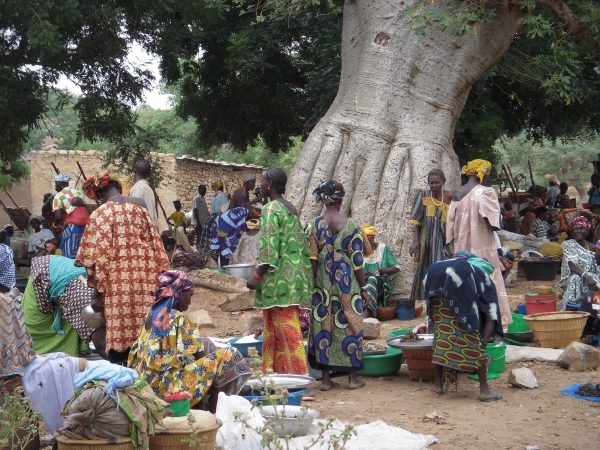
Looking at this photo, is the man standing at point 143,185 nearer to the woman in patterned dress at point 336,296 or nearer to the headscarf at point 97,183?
the headscarf at point 97,183

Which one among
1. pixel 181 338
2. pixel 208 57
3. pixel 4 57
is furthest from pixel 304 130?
pixel 181 338

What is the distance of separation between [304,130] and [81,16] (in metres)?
6.25

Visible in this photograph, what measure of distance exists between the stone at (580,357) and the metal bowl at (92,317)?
3.42 meters

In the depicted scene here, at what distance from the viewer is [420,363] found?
6.72 m

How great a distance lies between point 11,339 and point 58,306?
2096 mm

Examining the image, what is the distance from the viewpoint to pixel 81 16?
39.2 ft

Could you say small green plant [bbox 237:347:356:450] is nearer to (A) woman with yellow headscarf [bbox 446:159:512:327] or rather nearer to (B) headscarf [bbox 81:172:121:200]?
(B) headscarf [bbox 81:172:121:200]

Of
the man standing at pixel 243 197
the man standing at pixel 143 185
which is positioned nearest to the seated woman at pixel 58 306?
the man standing at pixel 143 185

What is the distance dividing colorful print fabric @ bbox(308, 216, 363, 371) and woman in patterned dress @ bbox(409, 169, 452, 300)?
7.70 ft

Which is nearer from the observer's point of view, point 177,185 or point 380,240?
point 380,240

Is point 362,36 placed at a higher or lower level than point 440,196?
higher

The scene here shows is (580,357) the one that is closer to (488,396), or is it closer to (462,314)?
(488,396)

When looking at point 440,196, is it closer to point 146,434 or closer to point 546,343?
point 546,343

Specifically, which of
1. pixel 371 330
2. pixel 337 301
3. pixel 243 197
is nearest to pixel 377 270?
pixel 371 330
